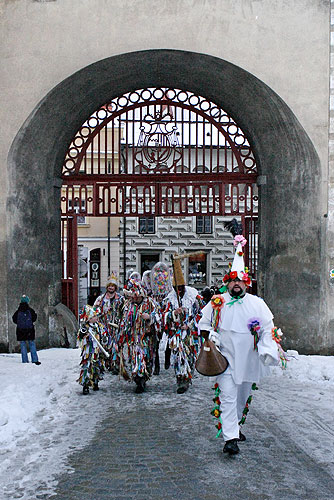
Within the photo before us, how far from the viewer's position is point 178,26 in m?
11.4

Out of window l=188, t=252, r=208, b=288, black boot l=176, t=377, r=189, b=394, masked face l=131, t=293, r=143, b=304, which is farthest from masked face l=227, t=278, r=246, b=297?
window l=188, t=252, r=208, b=288

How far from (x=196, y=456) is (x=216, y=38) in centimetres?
802

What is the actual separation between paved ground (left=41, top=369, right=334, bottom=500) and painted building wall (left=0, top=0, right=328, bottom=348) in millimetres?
4578

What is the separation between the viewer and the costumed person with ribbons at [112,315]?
9445 millimetres

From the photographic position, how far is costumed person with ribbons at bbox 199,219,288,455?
5914 mm

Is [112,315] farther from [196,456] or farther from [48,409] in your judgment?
[196,456]

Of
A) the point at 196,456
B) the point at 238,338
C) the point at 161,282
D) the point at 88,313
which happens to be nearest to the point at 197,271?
the point at 161,282

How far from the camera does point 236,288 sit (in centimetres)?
626

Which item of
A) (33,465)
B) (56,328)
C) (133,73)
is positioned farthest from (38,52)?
(33,465)

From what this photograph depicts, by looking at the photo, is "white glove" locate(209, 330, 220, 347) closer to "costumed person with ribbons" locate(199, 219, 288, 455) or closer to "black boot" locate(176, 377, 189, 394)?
"costumed person with ribbons" locate(199, 219, 288, 455)

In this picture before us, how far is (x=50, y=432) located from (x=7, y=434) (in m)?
0.48

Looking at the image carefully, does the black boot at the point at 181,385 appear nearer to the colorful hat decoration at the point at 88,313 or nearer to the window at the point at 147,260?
the colorful hat decoration at the point at 88,313

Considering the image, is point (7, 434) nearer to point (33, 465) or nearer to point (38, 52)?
point (33, 465)

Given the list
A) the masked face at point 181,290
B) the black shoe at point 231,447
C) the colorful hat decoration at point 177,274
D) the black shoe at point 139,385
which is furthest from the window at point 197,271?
the black shoe at point 231,447
